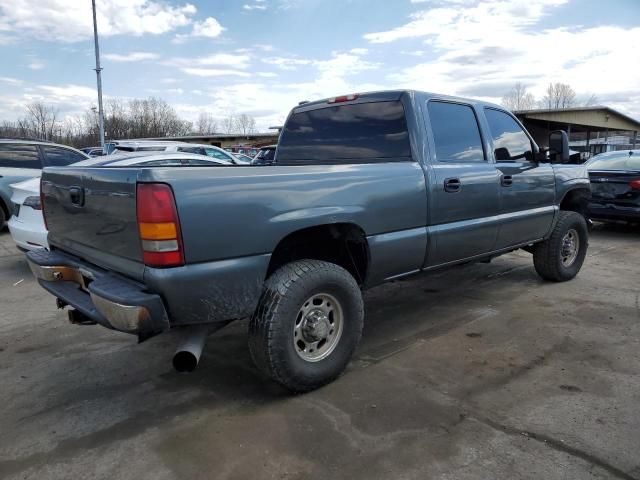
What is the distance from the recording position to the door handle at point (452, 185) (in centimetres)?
396

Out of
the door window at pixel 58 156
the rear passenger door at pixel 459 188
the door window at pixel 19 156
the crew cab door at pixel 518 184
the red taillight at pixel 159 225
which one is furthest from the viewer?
the door window at pixel 58 156

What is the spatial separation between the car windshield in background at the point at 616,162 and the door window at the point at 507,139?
5.05m

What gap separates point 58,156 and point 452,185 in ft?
28.5

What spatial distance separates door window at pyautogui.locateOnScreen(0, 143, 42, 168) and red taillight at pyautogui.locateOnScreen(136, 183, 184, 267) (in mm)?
8489

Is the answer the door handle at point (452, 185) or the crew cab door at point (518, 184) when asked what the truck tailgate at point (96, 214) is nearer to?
the door handle at point (452, 185)

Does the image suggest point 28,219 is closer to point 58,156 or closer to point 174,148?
point 58,156

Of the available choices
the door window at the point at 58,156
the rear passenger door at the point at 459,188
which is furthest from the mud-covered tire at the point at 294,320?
the door window at the point at 58,156

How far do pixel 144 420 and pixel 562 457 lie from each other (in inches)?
91.0

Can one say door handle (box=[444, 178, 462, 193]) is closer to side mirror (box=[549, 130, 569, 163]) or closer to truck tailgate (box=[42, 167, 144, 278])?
side mirror (box=[549, 130, 569, 163])

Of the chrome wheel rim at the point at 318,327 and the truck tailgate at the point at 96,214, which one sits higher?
the truck tailgate at the point at 96,214

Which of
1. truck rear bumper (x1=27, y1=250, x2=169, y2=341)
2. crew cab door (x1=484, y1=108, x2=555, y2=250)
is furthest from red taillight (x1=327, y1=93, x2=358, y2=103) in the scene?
truck rear bumper (x1=27, y1=250, x2=169, y2=341)

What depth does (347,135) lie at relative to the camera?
4.25 meters

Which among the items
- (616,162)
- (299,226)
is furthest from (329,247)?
(616,162)

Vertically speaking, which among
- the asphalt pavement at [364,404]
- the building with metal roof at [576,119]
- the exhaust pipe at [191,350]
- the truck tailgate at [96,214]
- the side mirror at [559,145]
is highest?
the building with metal roof at [576,119]
